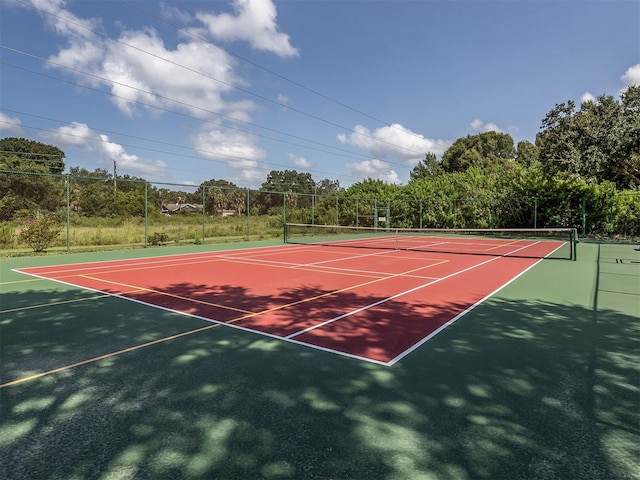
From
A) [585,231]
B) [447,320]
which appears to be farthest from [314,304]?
[585,231]

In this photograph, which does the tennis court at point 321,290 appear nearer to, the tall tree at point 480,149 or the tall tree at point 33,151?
the tall tree at point 480,149

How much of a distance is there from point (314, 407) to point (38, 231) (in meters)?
14.7

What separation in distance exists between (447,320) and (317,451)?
3423 mm

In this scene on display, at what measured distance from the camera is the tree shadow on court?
2.26 m

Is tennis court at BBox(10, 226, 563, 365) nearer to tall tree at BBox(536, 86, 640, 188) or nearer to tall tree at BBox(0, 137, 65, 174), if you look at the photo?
tall tree at BBox(536, 86, 640, 188)

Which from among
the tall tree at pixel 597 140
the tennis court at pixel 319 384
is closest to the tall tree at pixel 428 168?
the tall tree at pixel 597 140

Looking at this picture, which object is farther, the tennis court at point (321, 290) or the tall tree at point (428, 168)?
the tall tree at point (428, 168)

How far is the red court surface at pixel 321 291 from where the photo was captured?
15.6 ft

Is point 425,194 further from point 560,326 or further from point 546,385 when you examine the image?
→ point 546,385

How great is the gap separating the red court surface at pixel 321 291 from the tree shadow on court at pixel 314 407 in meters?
0.35

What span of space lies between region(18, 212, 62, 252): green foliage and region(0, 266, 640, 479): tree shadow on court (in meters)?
10.6

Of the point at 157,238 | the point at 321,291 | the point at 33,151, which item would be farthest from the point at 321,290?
the point at 33,151

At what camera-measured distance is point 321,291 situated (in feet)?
23.9

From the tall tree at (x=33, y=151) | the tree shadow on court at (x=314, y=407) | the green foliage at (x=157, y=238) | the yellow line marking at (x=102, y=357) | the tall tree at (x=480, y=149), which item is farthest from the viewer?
the tall tree at (x=33, y=151)
